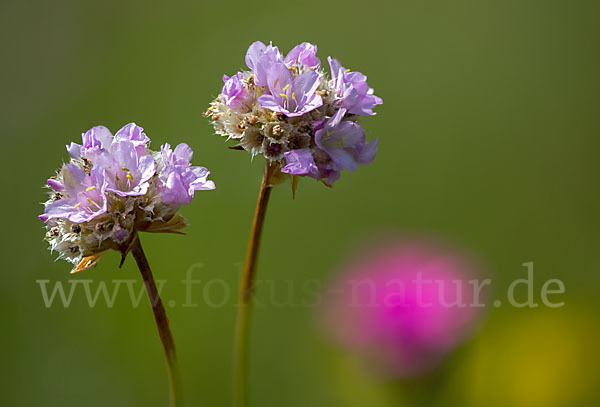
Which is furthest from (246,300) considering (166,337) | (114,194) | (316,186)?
(316,186)

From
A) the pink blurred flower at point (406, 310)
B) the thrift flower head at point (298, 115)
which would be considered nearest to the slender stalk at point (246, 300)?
the thrift flower head at point (298, 115)

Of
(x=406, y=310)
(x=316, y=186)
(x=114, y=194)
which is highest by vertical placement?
(x=114, y=194)

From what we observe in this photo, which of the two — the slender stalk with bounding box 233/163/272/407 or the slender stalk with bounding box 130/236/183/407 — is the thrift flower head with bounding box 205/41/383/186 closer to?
the slender stalk with bounding box 233/163/272/407

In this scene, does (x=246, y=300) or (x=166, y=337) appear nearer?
(x=166, y=337)

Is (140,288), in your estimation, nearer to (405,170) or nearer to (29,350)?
(29,350)

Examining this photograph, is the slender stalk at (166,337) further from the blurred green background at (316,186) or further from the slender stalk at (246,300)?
the blurred green background at (316,186)

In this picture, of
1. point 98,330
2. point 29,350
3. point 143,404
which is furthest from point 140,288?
point 143,404

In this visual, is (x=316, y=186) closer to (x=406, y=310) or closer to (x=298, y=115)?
(x=406, y=310)
